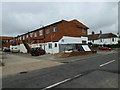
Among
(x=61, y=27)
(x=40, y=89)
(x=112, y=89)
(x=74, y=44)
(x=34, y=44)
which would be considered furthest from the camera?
(x=34, y=44)

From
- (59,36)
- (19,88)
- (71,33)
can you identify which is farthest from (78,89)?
(71,33)

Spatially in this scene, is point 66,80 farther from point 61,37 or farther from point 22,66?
point 61,37

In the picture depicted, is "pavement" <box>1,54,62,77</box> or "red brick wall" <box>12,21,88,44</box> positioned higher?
"red brick wall" <box>12,21,88,44</box>

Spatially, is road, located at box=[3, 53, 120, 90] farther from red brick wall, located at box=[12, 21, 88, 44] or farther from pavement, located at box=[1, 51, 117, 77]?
red brick wall, located at box=[12, 21, 88, 44]

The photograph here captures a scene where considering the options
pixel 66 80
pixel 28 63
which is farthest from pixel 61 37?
pixel 66 80

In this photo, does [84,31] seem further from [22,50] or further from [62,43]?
[22,50]

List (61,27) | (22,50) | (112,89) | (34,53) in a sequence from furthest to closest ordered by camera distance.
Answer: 1. (22,50)
2. (61,27)
3. (34,53)
4. (112,89)

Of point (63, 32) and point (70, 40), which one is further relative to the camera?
point (70, 40)

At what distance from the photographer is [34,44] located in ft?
102

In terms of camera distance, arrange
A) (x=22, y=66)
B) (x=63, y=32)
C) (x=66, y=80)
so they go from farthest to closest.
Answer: (x=63, y=32) → (x=22, y=66) → (x=66, y=80)

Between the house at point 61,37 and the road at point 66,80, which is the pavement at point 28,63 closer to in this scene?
the road at point 66,80

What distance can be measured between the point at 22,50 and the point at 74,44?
20348mm

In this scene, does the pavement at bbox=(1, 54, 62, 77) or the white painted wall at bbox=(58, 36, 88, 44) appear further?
the white painted wall at bbox=(58, 36, 88, 44)

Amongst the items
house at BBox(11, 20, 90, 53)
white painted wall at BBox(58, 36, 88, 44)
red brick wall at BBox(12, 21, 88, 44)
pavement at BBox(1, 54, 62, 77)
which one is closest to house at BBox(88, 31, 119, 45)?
house at BBox(11, 20, 90, 53)
